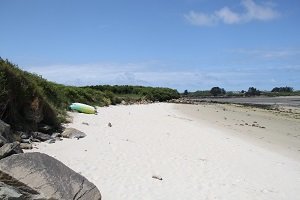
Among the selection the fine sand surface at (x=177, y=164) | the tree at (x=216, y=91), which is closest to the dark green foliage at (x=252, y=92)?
the tree at (x=216, y=91)

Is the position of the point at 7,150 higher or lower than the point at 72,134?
higher

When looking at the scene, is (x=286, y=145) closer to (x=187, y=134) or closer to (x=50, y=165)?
(x=187, y=134)

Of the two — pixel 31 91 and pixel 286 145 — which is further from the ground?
pixel 31 91

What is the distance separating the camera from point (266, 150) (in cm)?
1519

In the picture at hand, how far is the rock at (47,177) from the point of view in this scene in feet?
21.2

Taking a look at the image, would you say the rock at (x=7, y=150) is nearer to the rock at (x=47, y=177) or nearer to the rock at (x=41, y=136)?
the rock at (x=47, y=177)

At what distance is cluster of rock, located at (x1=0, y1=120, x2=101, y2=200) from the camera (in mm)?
6336

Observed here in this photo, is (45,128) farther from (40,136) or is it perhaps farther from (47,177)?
(47,177)

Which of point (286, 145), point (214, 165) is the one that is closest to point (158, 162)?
point (214, 165)

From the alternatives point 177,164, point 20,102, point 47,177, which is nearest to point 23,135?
point 20,102

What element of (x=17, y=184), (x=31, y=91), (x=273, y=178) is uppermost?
(x=31, y=91)

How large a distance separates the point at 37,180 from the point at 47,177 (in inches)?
7.4

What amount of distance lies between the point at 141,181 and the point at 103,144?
4.10m

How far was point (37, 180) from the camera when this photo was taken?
6570 mm
